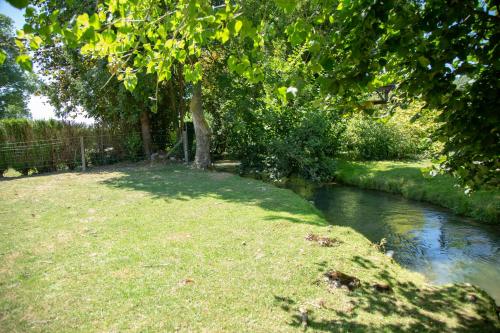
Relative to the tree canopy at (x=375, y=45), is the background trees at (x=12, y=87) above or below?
above

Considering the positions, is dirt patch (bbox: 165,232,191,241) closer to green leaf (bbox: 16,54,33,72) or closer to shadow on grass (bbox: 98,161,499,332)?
shadow on grass (bbox: 98,161,499,332)

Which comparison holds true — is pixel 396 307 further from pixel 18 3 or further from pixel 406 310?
pixel 18 3

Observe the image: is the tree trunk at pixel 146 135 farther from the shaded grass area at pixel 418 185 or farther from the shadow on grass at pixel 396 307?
the shadow on grass at pixel 396 307

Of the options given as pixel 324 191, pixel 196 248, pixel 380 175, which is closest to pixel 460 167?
pixel 196 248

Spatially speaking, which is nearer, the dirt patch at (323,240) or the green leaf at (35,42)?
the green leaf at (35,42)

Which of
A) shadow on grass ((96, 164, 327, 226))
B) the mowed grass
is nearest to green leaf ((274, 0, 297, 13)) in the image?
the mowed grass

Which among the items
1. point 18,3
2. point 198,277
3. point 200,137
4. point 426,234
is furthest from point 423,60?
point 200,137

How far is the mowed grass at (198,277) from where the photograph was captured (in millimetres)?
4039

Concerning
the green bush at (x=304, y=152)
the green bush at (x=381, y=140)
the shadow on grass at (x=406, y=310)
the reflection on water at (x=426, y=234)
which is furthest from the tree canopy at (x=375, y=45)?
the green bush at (x=381, y=140)

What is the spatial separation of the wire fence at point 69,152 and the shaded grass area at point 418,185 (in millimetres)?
11181

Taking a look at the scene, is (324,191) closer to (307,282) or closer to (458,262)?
(458,262)

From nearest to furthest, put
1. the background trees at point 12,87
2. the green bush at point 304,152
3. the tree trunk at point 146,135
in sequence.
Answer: the green bush at point 304,152
the tree trunk at point 146,135
the background trees at point 12,87

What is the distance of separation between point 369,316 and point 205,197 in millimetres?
6998

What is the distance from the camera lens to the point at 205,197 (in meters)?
10.6
